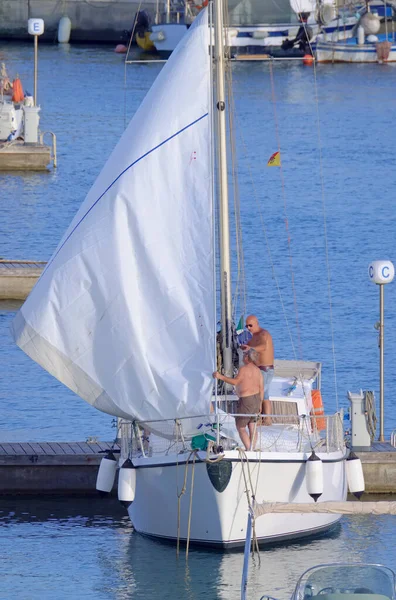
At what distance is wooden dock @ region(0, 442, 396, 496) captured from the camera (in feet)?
76.9

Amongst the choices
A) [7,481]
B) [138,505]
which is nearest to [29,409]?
[7,481]

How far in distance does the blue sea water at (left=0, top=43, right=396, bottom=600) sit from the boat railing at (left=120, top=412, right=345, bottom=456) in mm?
1476

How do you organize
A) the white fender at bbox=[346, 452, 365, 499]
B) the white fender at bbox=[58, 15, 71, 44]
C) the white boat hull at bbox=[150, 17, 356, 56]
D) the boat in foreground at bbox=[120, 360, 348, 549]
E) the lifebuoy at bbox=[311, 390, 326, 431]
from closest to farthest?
the boat in foreground at bbox=[120, 360, 348, 549]
the white fender at bbox=[346, 452, 365, 499]
the lifebuoy at bbox=[311, 390, 326, 431]
the white boat hull at bbox=[150, 17, 356, 56]
the white fender at bbox=[58, 15, 71, 44]

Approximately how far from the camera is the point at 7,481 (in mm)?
23484

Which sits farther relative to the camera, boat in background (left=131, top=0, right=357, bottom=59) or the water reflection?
boat in background (left=131, top=0, right=357, bottom=59)

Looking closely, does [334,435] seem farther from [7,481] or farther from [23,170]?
[23,170]

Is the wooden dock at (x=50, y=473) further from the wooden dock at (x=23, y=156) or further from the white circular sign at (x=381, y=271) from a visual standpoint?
the wooden dock at (x=23, y=156)

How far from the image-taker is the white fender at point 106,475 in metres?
21.7

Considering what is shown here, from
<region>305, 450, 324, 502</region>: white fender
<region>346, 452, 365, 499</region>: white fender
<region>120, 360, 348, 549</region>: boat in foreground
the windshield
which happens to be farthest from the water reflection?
the windshield

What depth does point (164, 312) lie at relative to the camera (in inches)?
819

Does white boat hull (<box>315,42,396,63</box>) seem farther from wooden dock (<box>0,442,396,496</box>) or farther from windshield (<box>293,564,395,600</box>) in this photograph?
windshield (<box>293,564,395,600</box>)

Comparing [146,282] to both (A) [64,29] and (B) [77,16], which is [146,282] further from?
(B) [77,16]

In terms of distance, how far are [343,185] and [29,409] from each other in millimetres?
28650

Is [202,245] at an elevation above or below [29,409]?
above
